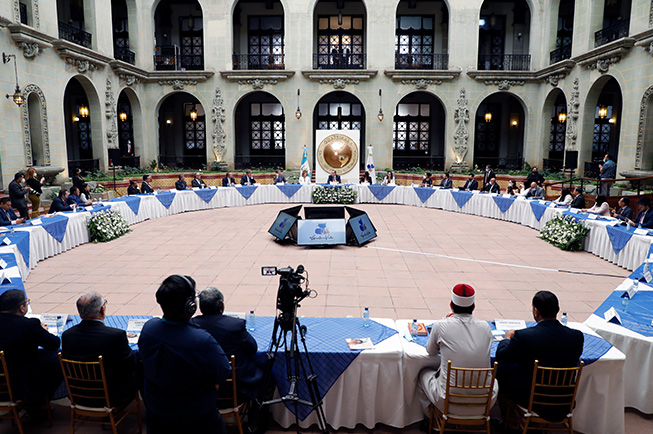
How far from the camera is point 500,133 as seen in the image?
26.1 metres

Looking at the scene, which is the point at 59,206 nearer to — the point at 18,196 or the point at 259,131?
the point at 18,196

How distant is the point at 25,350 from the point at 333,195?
14.7 m

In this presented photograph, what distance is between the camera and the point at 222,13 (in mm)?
22312

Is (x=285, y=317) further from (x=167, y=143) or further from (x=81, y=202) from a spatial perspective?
(x=167, y=143)

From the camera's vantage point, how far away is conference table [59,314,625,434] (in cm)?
378

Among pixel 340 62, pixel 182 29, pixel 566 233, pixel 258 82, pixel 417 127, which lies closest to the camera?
pixel 566 233

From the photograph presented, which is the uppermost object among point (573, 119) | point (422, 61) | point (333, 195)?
point (422, 61)

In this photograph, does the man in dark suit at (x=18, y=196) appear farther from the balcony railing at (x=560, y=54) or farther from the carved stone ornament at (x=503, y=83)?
the balcony railing at (x=560, y=54)

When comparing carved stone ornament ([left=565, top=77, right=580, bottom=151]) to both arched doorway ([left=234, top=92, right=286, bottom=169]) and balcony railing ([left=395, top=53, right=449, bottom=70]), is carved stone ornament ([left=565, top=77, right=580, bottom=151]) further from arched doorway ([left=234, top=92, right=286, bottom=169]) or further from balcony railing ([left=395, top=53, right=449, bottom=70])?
arched doorway ([left=234, top=92, right=286, bottom=169])

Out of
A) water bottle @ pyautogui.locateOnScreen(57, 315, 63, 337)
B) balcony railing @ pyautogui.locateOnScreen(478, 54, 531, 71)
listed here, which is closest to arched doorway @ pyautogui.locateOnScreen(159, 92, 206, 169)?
balcony railing @ pyautogui.locateOnScreen(478, 54, 531, 71)

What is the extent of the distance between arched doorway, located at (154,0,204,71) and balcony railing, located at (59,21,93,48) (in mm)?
6760

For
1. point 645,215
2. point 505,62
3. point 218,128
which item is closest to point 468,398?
point 645,215

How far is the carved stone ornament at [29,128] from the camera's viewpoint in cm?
1438

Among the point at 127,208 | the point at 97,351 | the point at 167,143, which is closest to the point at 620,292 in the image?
the point at 97,351
